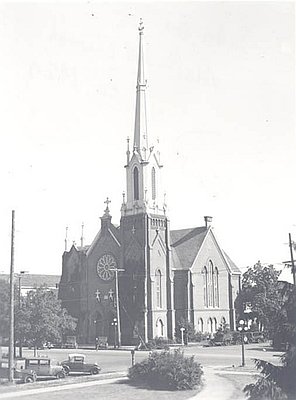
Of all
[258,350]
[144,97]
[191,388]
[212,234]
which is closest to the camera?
[191,388]

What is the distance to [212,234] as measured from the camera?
80438mm

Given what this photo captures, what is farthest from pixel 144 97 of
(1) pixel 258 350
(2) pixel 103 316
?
(1) pixel 258 350

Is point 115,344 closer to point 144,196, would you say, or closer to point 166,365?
point 144,196

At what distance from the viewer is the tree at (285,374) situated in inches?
681

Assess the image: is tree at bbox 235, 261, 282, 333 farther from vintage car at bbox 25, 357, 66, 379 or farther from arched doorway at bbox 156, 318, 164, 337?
vintage car at bbox 25, 357, 66, 379

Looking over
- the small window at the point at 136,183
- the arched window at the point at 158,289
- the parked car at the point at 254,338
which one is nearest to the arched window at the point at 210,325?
the parked car at the point at 254,338

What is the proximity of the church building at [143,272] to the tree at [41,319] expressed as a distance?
57.5ft

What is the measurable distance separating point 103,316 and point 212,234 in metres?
18.1

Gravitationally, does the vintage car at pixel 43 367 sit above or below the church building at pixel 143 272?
below

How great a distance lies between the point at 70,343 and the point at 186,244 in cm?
2013

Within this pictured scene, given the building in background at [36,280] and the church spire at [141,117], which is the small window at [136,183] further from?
the building in background at [36,280]

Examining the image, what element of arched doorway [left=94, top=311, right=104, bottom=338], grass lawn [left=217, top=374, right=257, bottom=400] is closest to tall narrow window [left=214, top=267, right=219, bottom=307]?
arched doorway [left=94, top=311, right=104, bottom=338]

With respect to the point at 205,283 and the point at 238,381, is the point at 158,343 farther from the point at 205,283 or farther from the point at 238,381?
the point at 238,381

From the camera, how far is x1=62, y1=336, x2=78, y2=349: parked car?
219 ft
